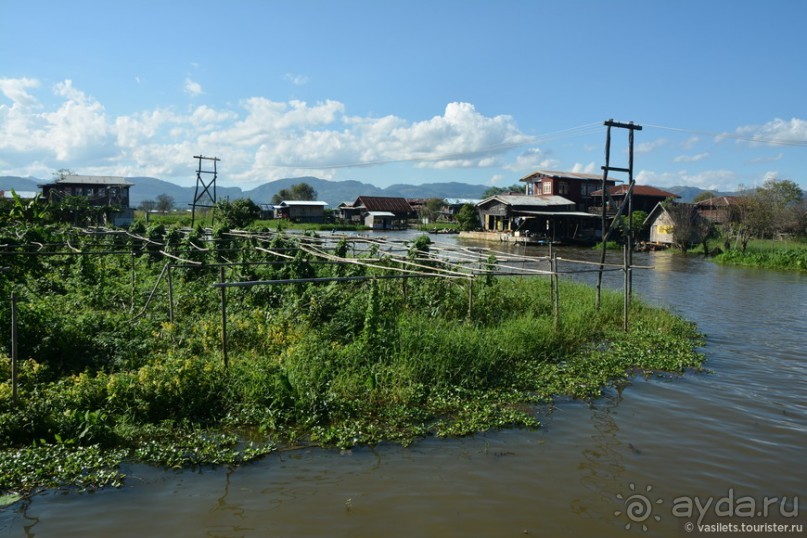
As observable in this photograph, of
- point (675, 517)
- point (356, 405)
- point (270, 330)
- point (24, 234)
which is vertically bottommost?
point (675, 517)

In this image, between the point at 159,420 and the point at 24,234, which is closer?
the point at 159,420

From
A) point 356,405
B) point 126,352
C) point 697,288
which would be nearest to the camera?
point 356,405

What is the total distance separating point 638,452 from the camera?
6.92 meters

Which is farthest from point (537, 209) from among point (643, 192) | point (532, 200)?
point (643, 192)

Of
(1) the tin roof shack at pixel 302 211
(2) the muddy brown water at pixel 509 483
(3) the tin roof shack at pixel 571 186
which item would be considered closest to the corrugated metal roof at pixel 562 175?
(3) the tin roof shack at pixel 571 186

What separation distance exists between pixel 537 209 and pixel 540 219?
1.97 meters

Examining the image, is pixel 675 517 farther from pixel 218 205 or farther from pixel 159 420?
pixel 218 205

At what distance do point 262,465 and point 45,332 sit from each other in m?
4.24

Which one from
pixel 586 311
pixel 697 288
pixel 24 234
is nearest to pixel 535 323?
pixel 586 311

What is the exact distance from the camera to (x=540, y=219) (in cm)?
5216

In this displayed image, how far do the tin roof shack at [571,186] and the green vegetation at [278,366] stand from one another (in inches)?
1945

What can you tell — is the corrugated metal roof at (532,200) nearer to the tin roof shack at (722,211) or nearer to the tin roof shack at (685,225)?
the tin roof shack at (722,211)

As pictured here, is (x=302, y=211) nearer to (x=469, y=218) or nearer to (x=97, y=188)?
(x=97, y=188)

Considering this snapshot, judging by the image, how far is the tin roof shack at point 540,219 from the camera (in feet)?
161
